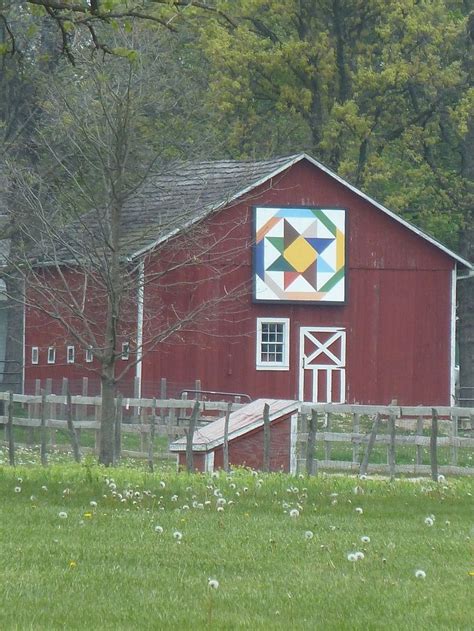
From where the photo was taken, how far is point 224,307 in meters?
37.4

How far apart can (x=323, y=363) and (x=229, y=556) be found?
28298mm

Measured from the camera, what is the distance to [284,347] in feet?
127

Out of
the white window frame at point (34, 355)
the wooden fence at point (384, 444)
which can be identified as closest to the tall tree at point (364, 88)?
the white window frame at point (34, 355)

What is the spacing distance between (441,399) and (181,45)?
1552 cm

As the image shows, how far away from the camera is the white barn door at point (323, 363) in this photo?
127ft

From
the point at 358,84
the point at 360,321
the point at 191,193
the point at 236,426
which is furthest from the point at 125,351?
the point at 358,84

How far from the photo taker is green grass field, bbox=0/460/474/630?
27.6 ft

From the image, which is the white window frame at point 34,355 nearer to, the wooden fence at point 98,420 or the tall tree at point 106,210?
the wooden fence at point 98,420

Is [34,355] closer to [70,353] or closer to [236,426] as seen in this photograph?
[70,353]

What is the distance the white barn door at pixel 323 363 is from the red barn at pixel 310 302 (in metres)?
0.03

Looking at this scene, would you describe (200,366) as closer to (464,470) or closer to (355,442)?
(355,442)

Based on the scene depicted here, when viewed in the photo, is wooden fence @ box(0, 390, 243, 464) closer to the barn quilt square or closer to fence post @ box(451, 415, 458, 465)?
fence post @ box(451, 415, 458, 465)

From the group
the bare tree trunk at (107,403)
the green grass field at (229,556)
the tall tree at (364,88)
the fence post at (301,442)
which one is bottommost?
the green grass field at (229,556)

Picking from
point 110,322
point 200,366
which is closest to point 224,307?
point 200,366
